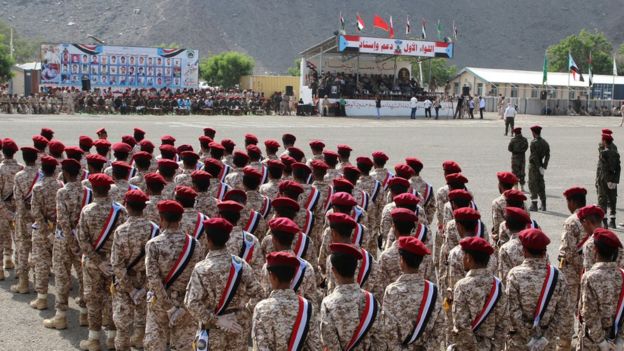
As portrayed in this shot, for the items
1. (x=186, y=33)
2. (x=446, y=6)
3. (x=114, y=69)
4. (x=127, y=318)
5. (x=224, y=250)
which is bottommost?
(x=127, y=318)

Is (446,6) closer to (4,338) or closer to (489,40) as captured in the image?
(489,40)

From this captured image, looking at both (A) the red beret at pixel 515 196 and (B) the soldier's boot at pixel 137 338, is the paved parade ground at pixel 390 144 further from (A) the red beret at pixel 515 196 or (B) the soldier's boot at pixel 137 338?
(A) the red beret at pixel 515 196

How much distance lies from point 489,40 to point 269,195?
123m

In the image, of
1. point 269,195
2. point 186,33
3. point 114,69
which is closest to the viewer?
point 269,195

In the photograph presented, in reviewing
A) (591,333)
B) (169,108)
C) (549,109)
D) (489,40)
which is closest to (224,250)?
(591,333)

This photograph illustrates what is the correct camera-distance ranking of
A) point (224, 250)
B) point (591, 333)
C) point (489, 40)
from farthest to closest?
point (489, 40) → point (591, 333) → point (224, 250)

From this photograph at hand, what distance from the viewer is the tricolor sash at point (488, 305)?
5285 mm

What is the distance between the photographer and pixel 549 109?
197 feet

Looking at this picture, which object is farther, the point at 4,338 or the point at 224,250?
the point at 4,338

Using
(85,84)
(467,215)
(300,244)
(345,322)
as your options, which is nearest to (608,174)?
(467,215)

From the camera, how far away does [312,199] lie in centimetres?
888

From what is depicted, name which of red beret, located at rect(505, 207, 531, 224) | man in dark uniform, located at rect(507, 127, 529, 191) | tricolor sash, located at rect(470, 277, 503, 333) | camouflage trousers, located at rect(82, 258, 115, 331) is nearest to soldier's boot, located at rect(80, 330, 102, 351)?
camouflage trousers, located at rect(82, 258, 115, 331)

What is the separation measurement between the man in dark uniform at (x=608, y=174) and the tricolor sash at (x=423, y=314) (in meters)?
9.86

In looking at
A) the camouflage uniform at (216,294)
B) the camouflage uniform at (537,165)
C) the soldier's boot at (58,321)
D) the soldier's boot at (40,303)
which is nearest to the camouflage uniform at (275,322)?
the camouflage uniform at (216,294)
